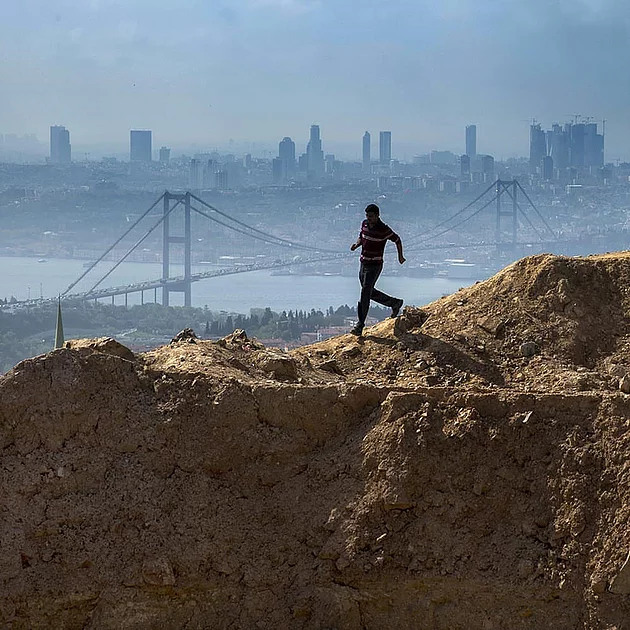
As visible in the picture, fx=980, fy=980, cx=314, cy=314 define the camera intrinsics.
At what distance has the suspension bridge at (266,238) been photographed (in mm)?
52469

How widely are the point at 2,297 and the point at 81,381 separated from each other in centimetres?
4695

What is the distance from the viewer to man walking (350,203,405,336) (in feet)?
35.2

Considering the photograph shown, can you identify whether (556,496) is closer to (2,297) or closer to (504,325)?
(504,325)

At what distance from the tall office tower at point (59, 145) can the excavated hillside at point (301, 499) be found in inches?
2444

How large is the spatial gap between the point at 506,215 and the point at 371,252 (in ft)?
170

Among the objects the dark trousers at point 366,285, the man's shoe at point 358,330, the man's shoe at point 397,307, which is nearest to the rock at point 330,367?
the man's shoe at point 358,330

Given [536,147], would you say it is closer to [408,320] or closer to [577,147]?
[577,147]

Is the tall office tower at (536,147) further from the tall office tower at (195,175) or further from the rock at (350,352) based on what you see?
the rock at (350,352)

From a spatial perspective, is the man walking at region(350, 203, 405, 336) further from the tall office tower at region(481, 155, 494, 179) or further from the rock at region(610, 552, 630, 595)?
the tall office tower at region(481, 155, 494, 179)

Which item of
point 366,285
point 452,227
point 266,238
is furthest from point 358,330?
point 452,227

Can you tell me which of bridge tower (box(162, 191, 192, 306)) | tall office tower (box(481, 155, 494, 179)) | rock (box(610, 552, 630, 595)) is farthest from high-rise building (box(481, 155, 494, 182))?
rock (box(610, 552, 630, 595))

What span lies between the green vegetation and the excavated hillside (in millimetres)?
23532

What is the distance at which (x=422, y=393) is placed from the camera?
848cm

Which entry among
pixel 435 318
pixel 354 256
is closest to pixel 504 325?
pixel 435 318
